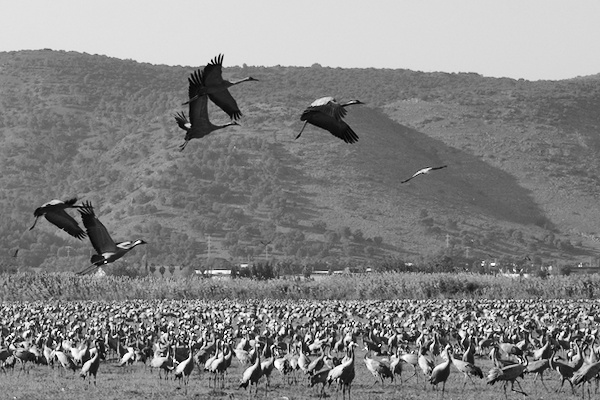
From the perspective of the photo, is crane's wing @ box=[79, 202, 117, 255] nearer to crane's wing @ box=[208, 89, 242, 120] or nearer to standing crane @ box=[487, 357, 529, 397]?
crane's wing @ box=[208, 89, 242, 120]

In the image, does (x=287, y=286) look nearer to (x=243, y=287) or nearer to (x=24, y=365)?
(x=243, y=287)

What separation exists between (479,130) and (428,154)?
41.1 feet

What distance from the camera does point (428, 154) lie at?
139750mm

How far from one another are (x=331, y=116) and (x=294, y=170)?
10871cm

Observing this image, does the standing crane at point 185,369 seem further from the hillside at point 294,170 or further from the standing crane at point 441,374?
the hillside at point 294,170

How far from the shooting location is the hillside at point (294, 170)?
10994cm

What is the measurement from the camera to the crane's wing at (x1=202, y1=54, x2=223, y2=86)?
15125 millimetres

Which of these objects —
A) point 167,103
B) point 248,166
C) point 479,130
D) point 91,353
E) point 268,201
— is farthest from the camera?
point 167,103

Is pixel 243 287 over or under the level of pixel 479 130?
under

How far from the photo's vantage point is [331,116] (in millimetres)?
15438

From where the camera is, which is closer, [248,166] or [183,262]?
[183,262]

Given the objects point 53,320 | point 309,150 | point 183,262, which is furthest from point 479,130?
point 53,320

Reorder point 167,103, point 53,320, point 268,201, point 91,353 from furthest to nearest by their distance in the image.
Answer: point 167,103
point 268,201
point 53,320
point 91,353

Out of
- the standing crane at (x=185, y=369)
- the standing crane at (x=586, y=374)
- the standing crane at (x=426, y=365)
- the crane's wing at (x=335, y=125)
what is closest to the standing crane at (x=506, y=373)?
the standing crane at (x=586, y=374)
